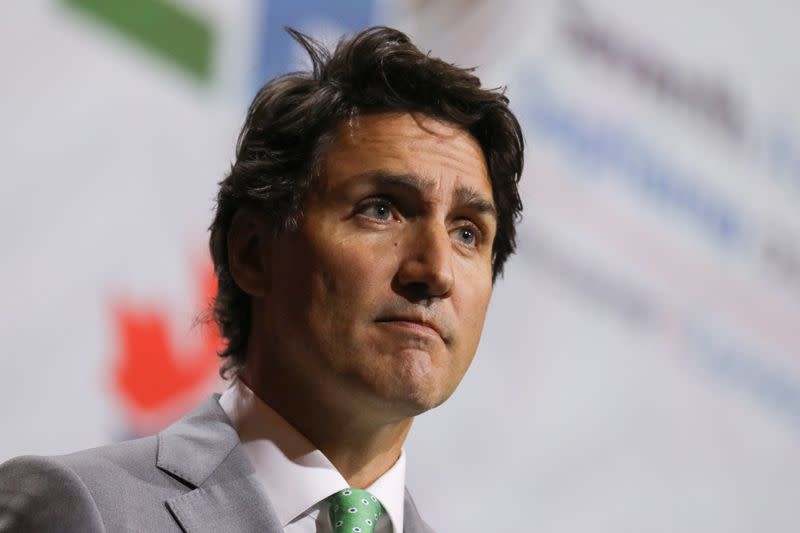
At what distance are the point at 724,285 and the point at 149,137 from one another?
2138mm

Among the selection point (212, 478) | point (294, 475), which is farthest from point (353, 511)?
point (212, 478)

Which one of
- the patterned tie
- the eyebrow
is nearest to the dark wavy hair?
the eyebrow

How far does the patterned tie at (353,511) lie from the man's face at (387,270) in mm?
145

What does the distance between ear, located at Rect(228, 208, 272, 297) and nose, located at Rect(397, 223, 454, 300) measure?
289 millimetres

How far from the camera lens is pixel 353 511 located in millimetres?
2059

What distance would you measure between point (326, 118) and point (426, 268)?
14.5 inches

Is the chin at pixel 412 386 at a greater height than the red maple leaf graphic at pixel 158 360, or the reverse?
the chin at pixel 412 386

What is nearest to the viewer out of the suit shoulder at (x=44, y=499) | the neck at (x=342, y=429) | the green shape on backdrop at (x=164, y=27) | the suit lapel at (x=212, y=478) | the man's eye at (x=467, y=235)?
the suit shoulder at (x=44, y=499)

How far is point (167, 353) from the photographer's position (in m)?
3.07

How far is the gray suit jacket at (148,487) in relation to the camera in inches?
74.0

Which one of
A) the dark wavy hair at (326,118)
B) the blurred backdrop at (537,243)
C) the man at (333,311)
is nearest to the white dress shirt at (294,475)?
the man at (333,311)

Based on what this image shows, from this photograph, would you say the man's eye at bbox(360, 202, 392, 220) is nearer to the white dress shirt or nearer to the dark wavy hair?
the dark wavy hair

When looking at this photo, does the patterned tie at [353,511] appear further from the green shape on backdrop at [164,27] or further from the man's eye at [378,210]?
the green shape on backdrop at [164,27]

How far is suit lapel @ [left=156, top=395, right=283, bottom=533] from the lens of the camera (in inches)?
78.6
